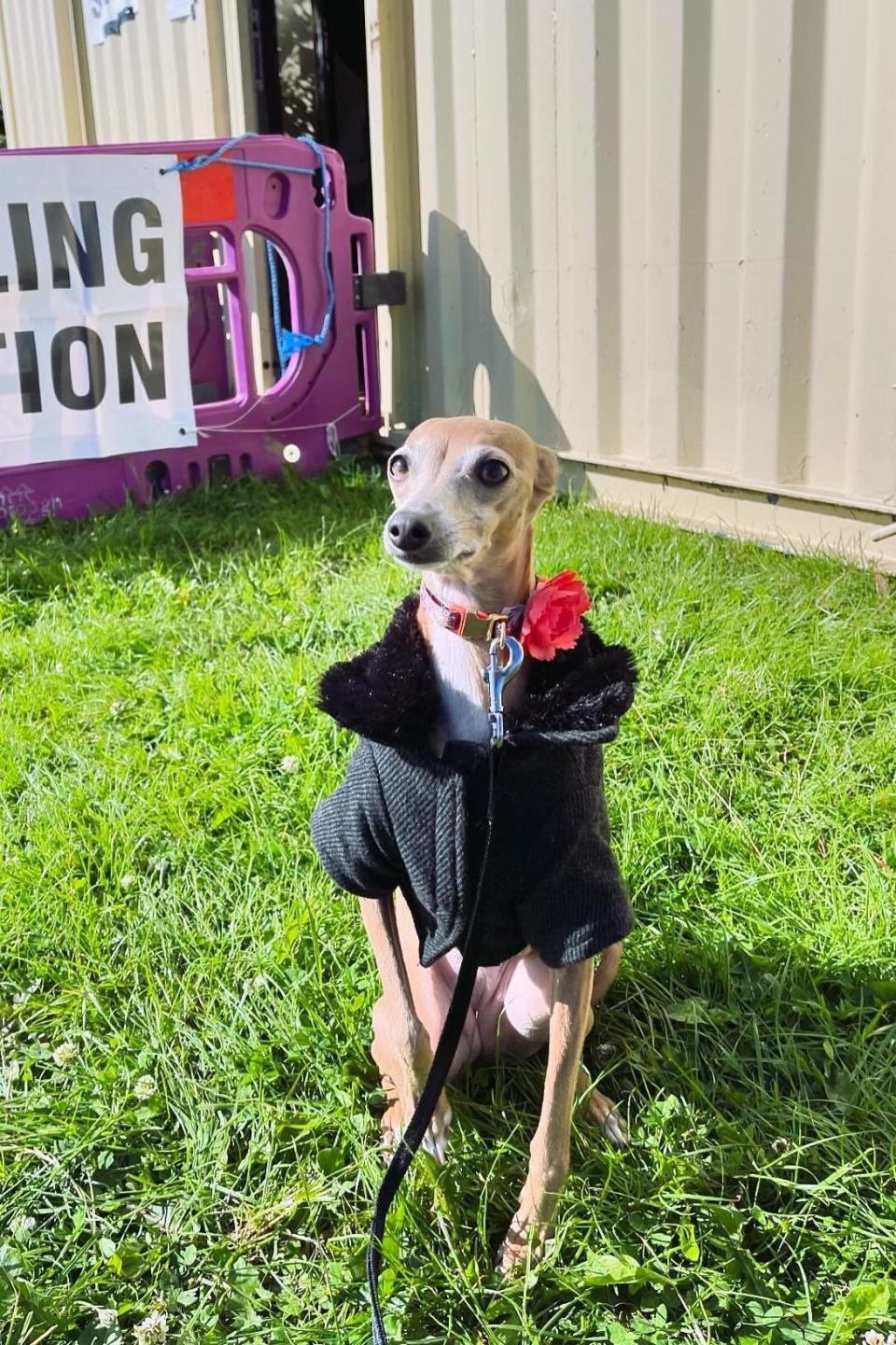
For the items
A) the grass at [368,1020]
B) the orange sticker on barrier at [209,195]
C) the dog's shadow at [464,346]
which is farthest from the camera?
the orange sticker on barrier at [209,195]

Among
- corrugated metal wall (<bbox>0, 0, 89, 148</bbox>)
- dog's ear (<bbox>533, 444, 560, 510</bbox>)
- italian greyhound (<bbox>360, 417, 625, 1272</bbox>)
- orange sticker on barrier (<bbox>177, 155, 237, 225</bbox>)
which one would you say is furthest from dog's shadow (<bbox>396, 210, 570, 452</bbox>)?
corrugated metal wall (<bbox>0, 0, 89, 148</bbox>)

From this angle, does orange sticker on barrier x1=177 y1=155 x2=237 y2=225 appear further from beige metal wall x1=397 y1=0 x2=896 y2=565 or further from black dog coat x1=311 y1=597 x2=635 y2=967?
black dog coat x1=311 y1=597 x2=635 y2=967

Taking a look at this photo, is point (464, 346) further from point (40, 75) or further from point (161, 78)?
point (40, 75)

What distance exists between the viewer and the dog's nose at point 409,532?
55.9 inches

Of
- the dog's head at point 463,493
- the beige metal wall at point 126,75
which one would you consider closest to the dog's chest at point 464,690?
the dog's head at point 463,493

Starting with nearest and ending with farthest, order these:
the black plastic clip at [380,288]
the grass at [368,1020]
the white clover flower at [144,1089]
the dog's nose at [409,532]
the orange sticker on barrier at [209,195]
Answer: the dog's nose at [409,532]
the grass at [368,1020]
the white clover flower at [144,1089]
the orange sticker on barrier at [209,195]
the black plastic clip at [380,288]

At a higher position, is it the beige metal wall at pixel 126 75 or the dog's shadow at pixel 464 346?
the beige metal wall at pixel 126 75

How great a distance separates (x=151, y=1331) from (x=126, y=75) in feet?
24.4

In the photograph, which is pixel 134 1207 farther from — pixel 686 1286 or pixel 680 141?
pixel 680 141

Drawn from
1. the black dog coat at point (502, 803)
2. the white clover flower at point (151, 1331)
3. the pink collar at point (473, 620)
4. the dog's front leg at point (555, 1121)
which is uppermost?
the pink collar at point (473, 620)

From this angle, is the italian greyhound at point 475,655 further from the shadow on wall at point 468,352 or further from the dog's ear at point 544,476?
the shadow on wall at point 468,352

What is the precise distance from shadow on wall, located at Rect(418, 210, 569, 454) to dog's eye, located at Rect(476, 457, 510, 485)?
2911 mm

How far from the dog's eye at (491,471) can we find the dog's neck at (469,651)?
0.11 metres

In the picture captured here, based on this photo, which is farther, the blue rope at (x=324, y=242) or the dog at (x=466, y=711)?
the blue rope at (x=324, y=242)
